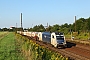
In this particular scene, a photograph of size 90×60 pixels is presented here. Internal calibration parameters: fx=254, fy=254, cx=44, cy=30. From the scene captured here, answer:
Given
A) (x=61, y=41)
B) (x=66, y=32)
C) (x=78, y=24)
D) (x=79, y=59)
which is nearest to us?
(x=79, y=59)

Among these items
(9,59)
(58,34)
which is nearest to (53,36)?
(58,34)

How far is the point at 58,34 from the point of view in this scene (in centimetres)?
4578

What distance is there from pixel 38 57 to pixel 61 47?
31720 mm

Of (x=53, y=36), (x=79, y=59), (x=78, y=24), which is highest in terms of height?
(x=78, y=24)

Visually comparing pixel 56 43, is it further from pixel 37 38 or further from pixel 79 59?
pixel 37 38

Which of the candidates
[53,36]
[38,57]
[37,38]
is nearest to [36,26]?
[37,38]

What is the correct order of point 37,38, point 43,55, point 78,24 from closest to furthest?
1. point 43,55
2. point 37,38
3. point 78,24

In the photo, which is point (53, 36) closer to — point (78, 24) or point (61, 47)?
point (61, 47)

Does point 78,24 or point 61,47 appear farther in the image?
point 78,24

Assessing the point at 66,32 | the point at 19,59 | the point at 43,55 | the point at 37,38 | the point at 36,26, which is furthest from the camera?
the point at 36,26

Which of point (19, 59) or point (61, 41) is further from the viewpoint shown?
point (61, 41)

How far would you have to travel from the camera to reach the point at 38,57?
47.7 feet

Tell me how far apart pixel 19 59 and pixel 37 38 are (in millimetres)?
54360

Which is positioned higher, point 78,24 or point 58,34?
point 78,24
